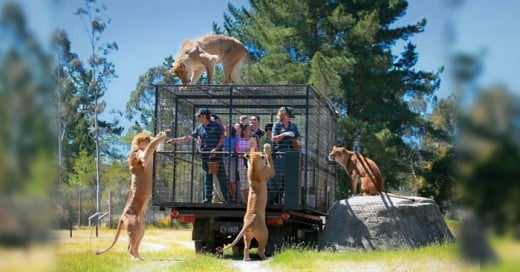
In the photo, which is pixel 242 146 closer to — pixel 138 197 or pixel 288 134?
pixel 288 134

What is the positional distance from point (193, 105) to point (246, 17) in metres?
15.3

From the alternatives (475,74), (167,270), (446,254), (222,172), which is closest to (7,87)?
(475,74)

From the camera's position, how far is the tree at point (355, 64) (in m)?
24.1

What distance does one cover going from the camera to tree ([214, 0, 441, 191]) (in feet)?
79.2

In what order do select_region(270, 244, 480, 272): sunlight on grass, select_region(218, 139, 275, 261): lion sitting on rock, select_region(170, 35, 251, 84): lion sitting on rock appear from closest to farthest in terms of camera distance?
select_region(270, 244, 480, 272): sunlight on grass < select_region(218, 139, 275, 261): lion sitting on rock < select_region(170, 35, 251, 84): lion sitting on rock

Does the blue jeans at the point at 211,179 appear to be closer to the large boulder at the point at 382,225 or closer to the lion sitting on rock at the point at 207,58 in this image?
the large boulder at the point at 382,225

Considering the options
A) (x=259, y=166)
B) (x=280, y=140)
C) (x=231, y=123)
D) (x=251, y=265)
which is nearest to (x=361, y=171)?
(x=280, y=140)

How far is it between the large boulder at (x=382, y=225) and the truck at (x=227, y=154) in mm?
560

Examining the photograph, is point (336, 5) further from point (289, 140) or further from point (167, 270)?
point (167, 270)

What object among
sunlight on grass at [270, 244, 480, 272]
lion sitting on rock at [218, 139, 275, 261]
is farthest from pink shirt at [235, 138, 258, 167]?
sunlight on grass at [270, 244, 480, 272]

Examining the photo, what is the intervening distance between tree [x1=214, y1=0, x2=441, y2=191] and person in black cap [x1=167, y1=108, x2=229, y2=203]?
12.3 metres

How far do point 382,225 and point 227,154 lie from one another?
2.56 m

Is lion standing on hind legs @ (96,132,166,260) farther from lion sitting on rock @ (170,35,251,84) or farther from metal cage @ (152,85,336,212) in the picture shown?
lion sitting on rock @ (170,35,251,84)

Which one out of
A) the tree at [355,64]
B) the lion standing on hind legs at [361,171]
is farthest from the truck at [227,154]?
the tree at [355,64]
